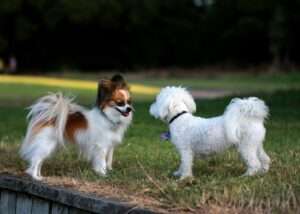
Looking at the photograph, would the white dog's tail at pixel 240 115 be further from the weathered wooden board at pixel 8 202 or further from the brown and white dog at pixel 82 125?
the weathered wooden board at pixel 8 202

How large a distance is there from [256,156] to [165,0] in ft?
180

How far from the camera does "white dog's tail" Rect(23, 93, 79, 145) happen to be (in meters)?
8.37

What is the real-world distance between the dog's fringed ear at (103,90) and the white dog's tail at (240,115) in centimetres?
164

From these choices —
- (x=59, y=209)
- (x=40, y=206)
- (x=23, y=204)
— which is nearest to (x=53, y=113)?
(x=23, y=204)

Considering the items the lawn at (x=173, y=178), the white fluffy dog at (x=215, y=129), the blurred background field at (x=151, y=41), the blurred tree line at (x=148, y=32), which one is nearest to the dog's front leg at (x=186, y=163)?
the white fluffy dog at (x=215, y=129)

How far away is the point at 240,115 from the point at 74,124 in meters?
2.19

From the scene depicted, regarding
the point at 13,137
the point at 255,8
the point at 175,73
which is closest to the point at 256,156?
the point at 13,137

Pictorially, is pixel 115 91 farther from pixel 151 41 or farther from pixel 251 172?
pixel 151 41

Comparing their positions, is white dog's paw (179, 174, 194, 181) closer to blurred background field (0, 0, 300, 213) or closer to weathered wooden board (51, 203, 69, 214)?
weathered wooden board (51, 203, 69, 214)

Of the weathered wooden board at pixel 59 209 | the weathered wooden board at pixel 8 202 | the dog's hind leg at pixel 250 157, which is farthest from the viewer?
the weathered wooden board at pixel 8 202

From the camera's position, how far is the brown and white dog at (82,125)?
27.4 feet

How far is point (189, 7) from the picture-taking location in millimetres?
63031

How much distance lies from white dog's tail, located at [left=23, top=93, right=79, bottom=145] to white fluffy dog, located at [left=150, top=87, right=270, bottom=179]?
3.84 feet

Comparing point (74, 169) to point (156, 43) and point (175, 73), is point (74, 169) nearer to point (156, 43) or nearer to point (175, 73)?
point (175, 73)
